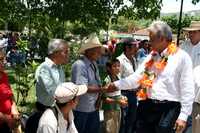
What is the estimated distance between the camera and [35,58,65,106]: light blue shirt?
20.8ft

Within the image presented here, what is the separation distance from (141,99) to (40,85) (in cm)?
124

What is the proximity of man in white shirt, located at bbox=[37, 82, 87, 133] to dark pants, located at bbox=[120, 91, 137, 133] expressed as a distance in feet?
10.6

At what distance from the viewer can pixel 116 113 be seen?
760cm

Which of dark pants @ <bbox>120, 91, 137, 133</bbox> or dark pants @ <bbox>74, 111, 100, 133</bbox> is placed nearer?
dark pants @ <bbox>74, 111, 100, 133</bbox>

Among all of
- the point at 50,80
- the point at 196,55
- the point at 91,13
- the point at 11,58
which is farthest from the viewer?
the point at 11,58

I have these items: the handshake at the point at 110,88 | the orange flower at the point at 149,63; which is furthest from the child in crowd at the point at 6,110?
the orange flower at the point at 149,63

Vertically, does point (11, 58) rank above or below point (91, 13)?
below

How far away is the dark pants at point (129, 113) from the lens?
27.4 feet

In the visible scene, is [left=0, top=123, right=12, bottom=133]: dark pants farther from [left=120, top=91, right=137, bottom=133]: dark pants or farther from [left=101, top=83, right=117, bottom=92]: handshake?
[left=120, top=91, right=137, bottom=133]: dark pants

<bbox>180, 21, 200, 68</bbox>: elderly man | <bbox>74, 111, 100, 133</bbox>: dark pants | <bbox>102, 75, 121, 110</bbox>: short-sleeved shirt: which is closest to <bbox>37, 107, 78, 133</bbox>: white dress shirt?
<bbox>74, 111, 100, 133</bbox>: dark pants

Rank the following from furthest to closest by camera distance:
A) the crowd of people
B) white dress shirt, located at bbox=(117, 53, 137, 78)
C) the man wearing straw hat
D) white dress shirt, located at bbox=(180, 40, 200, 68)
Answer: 1. white dress shirt, located at bbox=(117, 53, 137, 78)
2. white dress shirt, located at bbox=(180, 40, 200, 68)
3. the man wearing straw hat
4. the crowd of people

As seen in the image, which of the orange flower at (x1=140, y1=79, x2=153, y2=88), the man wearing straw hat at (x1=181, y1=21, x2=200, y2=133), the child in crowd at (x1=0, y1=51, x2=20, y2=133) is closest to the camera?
the child in crowd at (x1=0, y1=51, x2=20, y2=133)

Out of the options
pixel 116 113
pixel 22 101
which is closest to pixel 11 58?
pixel 22 101

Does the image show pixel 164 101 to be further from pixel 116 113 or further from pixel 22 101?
pixel 22 101
